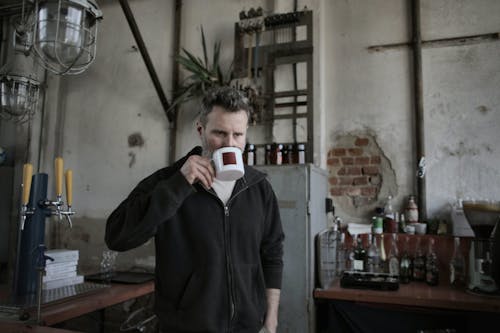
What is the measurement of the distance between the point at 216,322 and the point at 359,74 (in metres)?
2.39

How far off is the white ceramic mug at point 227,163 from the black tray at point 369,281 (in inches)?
57.5

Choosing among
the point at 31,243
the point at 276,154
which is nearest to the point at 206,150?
the point at 31,243

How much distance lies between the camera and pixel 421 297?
2053 millimetres

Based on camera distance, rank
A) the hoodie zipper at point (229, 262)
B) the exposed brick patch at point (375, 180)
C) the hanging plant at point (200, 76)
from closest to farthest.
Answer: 1. the hoodie zipper at point (229, 262)
2. the exposed brick patch at point (375, 180)
3. the hanging plant at point (200, 76)

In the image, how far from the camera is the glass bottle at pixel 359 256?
263cm

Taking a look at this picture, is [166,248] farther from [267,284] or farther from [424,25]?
[424,25]

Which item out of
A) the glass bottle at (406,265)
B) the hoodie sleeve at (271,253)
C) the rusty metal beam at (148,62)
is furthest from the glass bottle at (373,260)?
the rusty metal beam at (148,62)

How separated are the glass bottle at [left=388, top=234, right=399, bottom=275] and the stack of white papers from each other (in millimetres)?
2046

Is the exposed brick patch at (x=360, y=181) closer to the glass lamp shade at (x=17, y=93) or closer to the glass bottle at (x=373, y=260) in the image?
the glass bottle at (x=373, y=260)

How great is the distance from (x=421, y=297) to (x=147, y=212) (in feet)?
5.55

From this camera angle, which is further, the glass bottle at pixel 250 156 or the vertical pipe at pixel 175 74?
the vertical pipe at pixel 175 74


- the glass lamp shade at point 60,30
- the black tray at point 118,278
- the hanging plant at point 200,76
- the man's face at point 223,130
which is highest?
the hanging plant at point 200,76

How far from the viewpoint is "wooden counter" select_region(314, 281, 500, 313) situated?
195cm

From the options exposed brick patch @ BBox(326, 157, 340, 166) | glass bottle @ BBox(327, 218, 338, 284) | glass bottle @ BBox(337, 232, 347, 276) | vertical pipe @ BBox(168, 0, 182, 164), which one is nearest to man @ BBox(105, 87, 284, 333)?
glass bottle @ BBox(327, 218, 338, 284)
